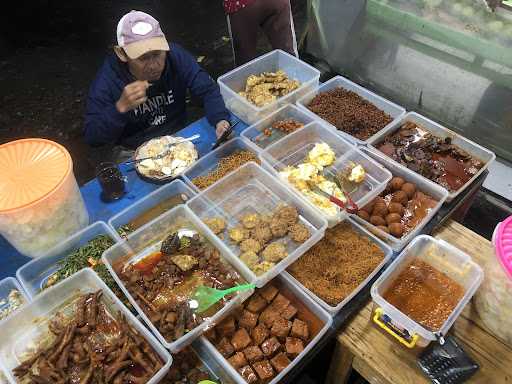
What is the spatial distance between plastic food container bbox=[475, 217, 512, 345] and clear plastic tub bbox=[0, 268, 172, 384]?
4.30 ft

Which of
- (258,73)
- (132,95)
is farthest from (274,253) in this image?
(258,73)

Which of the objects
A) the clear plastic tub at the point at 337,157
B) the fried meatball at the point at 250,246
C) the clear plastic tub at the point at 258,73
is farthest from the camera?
the clear plastic tub at the point at 258,73

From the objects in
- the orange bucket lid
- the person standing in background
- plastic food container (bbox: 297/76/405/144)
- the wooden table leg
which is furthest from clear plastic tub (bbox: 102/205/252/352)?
the person standing in background

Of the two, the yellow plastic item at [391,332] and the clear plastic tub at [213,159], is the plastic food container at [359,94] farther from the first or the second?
the yellow plastic item at [391,332]

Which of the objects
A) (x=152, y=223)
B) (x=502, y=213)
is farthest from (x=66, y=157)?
(x=502, y=213)

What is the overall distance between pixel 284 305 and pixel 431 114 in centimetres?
286

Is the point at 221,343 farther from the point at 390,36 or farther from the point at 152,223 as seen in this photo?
the point at 390,36

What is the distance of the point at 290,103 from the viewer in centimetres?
266

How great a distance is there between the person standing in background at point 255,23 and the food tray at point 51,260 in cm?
243

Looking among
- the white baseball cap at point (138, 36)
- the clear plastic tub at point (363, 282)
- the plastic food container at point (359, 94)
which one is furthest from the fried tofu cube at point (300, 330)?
the white baseball cap at point (138, 36)

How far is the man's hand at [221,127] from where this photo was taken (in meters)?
2.43

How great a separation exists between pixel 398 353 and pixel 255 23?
9.96 ft

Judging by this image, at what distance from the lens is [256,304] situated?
177cm

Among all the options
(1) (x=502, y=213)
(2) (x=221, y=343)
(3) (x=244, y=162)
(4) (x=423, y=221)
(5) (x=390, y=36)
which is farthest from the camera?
(5) (x=390, y=36)
